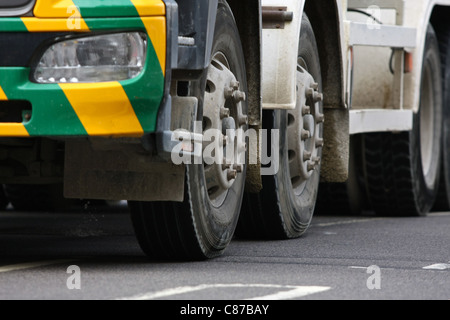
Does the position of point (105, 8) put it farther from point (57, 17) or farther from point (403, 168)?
point (403, 168)

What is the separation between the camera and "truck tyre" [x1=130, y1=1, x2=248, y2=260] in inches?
203

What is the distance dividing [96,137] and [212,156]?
0.72 m

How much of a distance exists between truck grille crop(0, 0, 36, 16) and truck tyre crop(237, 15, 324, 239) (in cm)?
189

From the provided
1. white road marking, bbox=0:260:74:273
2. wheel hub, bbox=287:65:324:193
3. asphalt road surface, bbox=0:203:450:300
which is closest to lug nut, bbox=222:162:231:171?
asphalt road surface, bbox=0:203:450:300

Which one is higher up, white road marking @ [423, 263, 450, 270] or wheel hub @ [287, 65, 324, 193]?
wheel hub @ [287, 65, 324, 193]

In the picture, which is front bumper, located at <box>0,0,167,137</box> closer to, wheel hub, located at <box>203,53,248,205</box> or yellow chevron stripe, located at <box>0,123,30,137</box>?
yellow chevron stripe, located at <box>0,123,30,137</box>

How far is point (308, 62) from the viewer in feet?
21.7

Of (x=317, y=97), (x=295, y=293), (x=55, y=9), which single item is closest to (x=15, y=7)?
(x=55, y=9)

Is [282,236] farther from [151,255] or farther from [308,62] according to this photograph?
[151,255]

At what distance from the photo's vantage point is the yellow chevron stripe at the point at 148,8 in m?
4.50

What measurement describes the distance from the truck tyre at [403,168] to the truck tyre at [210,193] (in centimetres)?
327

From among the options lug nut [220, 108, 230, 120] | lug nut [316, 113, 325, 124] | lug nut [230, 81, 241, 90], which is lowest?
lug nut [316, 113, 325, 124]

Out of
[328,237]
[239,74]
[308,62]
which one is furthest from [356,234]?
[239,74]

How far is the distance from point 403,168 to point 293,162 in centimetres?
234
